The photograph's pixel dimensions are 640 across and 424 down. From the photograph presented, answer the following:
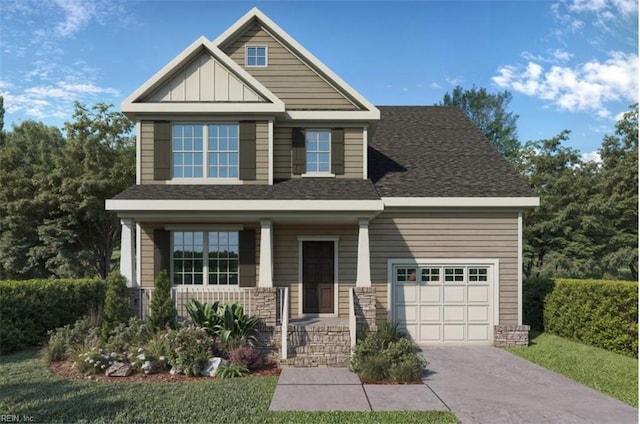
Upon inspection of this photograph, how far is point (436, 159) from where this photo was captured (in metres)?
14.0

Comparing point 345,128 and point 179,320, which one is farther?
point 345,128

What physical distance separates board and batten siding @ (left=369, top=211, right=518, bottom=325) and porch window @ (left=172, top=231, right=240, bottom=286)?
163 inches

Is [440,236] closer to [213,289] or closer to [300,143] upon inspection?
[300,143]

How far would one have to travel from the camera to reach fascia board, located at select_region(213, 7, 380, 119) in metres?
12.6

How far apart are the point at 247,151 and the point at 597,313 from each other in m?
10.5

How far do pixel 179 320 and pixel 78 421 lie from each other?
4628 mm

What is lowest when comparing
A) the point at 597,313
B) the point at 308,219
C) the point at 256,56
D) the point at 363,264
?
the point at 597,313

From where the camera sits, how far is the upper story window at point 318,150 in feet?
42.0

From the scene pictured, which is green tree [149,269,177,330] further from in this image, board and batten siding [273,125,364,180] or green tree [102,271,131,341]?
board and batten siding [273,125,364,180]

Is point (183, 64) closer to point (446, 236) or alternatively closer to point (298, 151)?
point (298, 151)

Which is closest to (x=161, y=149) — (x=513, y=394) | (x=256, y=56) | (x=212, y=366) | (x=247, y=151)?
(x=247, y=151)

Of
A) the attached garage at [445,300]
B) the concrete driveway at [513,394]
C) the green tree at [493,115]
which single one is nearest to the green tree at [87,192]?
the attached garage at [445,300]

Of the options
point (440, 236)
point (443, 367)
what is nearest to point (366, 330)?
point (443, 367)

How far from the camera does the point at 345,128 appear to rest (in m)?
12.8
